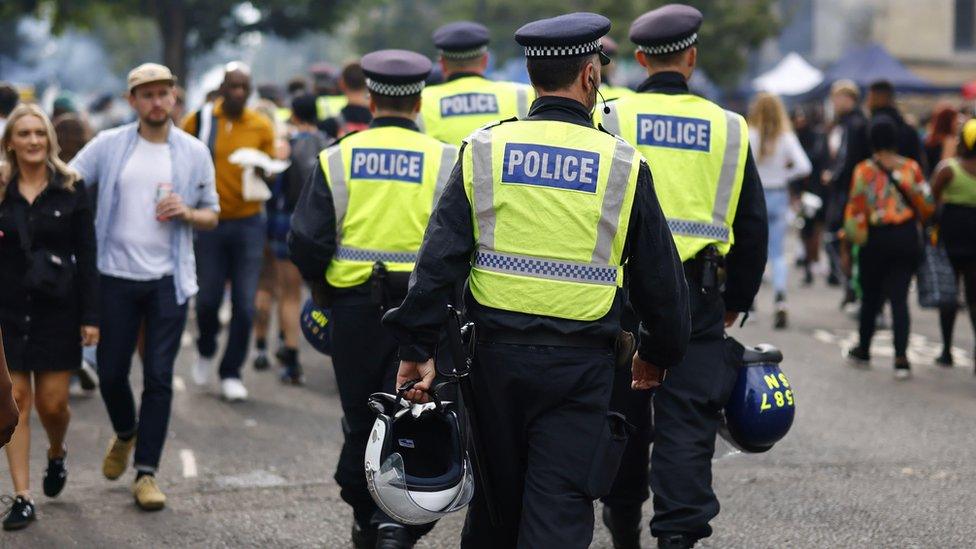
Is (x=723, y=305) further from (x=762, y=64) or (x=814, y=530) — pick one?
(x=762, y=64)

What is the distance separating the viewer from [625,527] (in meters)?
5.74

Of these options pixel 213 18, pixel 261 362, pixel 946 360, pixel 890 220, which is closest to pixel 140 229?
pixel 261 362

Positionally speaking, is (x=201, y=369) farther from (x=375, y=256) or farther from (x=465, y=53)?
(x=375, y=256)

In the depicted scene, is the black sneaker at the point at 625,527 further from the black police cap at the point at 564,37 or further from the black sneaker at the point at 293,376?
the black sneaker at the point at 293,376

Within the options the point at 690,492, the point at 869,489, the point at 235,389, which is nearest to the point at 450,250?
the point at 690,492

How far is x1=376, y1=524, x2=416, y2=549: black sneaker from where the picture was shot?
4953 mm

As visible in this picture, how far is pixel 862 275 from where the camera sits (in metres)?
10.5

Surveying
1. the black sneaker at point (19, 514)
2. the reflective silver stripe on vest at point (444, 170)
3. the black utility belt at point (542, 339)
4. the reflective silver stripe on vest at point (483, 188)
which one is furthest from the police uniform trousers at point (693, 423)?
the black sneaker at point (19, 514)

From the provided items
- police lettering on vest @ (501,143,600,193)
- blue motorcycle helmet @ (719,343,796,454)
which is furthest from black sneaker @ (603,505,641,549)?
police lettering on vest @ (501,143,600,193)

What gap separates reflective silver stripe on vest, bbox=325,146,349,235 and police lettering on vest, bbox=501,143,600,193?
1.64 metres

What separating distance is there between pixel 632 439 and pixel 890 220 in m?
5.34

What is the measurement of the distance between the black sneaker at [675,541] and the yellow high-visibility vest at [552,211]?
1.17m

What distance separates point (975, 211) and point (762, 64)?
40.6 metres

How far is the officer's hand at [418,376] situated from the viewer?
440 centimetres
